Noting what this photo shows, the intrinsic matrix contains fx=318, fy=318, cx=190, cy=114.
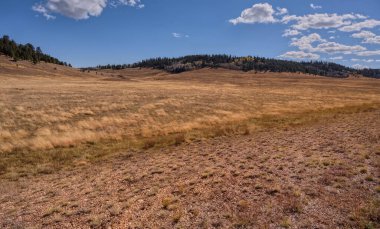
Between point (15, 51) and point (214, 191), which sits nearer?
point (214, 191)

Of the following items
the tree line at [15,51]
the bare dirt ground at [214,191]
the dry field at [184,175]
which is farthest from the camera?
the tree line at [15,51]

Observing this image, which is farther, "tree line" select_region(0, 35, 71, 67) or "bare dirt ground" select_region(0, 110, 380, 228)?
"tree line" select_region(0, 35, 71, 67)

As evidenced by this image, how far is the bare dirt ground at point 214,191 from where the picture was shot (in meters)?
8.98

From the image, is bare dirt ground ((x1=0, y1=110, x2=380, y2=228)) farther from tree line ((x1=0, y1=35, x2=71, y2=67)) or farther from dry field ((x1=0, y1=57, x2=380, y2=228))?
tree line ((x1=0, y1=35, x2=71, y2=67))

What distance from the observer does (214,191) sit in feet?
36.3

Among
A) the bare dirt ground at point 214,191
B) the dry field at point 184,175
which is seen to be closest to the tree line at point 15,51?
the dry field at point 184,175

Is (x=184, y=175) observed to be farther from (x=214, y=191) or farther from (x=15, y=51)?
(x=15, y=51)

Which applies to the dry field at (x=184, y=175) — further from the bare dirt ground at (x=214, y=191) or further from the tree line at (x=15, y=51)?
the tree line at (x=15, y=51)

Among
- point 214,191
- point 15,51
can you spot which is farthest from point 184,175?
point 15,51

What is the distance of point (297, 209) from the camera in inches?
362

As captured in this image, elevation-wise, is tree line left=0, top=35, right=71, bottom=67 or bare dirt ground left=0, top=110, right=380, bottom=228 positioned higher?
tree line left=0, top=35, right=71, bottom=67

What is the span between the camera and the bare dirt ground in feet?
29.5

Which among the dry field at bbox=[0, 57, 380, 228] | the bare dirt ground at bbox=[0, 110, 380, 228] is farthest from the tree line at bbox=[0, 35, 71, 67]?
the bare dirt ground at bbox=[0, 110, 380, 228]

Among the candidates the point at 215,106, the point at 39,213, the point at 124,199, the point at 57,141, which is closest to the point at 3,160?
the point at 57,141
